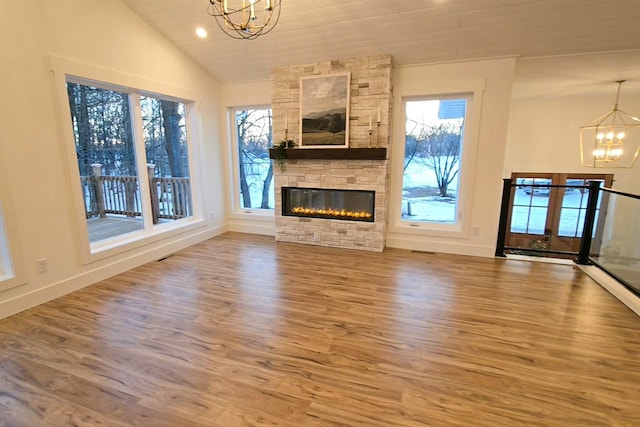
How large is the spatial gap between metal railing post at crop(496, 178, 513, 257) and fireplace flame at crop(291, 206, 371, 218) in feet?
5.71

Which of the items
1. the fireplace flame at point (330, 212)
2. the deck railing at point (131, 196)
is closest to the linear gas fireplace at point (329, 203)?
the fireplace flame at point (330, 212)

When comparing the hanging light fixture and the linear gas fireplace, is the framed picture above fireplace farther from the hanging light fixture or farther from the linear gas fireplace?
the hanging light fixture

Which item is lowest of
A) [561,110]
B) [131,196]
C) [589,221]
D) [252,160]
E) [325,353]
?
[325,353]

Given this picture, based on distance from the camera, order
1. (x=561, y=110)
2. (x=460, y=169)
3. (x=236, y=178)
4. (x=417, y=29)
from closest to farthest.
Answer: (x=417, y=29)
(x=460, y=169)
(x=236, y=178)
(x=561, y=110)

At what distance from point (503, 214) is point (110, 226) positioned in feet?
16.5

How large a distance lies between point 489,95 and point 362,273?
109 inches

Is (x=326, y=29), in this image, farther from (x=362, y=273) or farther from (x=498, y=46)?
(x=362, y=273)

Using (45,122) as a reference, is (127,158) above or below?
below

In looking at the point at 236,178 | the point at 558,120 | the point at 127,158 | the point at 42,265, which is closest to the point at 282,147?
the point at 236,178

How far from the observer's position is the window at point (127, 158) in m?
3.29

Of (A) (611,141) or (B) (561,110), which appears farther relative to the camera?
(B) (561,110)

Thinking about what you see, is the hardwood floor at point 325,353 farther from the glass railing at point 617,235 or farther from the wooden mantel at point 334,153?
the wooden mantel at point 334,153

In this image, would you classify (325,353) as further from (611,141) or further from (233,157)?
(611,141)

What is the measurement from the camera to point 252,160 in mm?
5305
